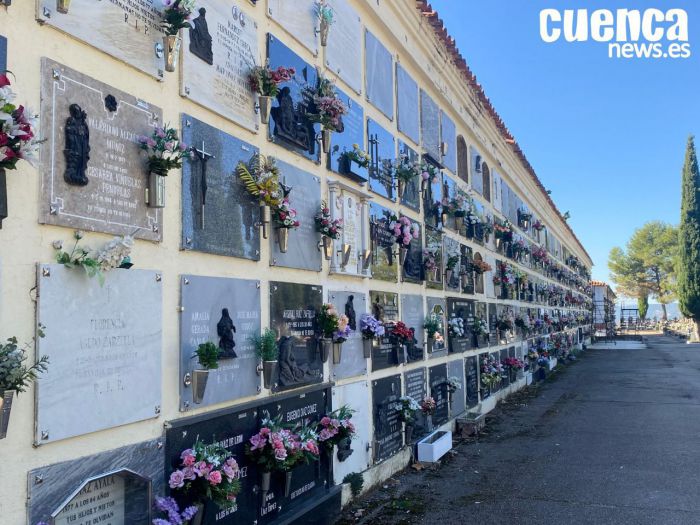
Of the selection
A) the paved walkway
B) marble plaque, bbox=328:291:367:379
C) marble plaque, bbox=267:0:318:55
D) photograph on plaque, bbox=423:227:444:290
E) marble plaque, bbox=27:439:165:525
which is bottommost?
A: the paved walkway

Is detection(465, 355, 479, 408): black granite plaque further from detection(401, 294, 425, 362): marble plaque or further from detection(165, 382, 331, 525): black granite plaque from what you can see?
detection(165, 382, 331, 525): black granite plaque

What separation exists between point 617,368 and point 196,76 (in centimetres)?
1948

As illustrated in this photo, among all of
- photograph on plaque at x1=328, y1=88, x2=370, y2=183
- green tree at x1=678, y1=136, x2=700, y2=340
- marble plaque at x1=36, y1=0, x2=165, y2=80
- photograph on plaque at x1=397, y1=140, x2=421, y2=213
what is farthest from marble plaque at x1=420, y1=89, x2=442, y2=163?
green tree at x1=678, y1=136, x2=700, y2=340

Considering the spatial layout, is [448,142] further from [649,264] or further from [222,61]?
[649,264]

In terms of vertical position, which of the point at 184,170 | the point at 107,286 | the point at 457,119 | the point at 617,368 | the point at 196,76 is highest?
the point at 457,119

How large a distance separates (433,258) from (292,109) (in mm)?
3759

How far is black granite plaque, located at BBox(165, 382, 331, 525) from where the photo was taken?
12.2 feet

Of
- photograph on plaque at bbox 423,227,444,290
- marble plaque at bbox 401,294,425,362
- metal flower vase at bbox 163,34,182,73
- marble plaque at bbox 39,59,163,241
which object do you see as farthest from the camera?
photograph on plaque at bbox 423,227,444,290

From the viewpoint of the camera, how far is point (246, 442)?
4.24 meters

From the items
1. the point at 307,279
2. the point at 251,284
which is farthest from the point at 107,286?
the point at 307,279

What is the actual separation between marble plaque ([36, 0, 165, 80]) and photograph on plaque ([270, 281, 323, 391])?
187 cm

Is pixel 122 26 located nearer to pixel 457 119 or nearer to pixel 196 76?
pixel 196 76

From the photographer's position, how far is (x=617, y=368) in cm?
2030

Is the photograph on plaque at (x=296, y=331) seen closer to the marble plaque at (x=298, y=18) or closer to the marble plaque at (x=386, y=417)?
the marble plaque at (x=386, y=417)
